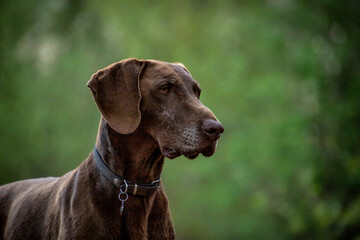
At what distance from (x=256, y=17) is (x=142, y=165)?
56.7ft

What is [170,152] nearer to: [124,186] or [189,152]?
[189,152]

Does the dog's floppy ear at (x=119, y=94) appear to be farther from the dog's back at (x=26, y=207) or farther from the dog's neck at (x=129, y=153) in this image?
the dog's back at (x=26, y=207)

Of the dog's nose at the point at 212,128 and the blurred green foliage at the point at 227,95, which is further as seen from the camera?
the blurred green foliage at the point at 227,95

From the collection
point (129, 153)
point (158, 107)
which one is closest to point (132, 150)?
point (129, 153)

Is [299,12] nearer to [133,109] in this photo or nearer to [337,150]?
[337,150]

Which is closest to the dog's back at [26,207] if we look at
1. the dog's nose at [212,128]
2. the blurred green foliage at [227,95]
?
the dog's nose at [212,128]

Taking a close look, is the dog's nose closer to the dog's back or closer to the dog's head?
the dog's head

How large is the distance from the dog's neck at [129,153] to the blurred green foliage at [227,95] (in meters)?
9.03

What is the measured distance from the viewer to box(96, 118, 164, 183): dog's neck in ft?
12.8

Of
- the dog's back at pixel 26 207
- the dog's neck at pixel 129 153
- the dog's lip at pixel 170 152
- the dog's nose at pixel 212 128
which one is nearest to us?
the dog's nose at pixel 212 128

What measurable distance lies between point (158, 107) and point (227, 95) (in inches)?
624

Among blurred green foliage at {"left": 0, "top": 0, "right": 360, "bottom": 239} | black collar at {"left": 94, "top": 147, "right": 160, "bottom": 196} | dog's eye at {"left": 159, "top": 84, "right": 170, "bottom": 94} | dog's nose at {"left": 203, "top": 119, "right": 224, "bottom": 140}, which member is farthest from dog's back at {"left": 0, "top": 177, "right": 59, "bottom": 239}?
blurred green foliage at {"left": 0, "top": 0, "right": 360, "bottom": 239}

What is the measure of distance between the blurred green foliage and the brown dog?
8.99m

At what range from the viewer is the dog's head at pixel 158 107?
3740mm
